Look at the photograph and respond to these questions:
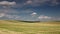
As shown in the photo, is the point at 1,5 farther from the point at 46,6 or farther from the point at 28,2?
the point at 46,6

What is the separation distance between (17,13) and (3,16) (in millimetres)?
480

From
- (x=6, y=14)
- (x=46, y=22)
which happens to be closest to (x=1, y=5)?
(x=6, y=14)

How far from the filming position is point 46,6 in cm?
535

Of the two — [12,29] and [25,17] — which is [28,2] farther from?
[12,29]

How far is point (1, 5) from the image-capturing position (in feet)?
17.5

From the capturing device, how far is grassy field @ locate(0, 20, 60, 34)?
16.8ft

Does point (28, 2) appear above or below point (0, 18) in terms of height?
above

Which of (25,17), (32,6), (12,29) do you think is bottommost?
(12,29)

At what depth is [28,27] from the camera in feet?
17.0

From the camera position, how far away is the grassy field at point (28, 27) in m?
5.11

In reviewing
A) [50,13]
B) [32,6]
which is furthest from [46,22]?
[32,6]

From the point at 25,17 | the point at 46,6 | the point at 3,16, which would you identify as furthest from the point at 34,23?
the point at 3,16

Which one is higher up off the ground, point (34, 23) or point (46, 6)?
point (46, 6)

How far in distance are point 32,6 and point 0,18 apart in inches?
45.1
